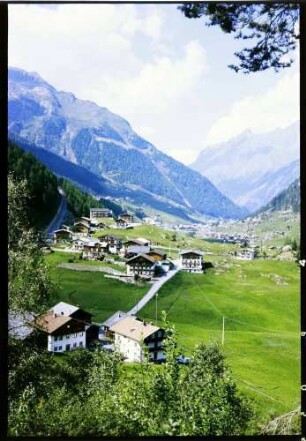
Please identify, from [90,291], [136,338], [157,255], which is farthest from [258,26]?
[136,338]

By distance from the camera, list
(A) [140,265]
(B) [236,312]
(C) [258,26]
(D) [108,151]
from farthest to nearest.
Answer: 1. (D) [108,151]
2. (A) [140,265]
3. (B) [236,312]
4. (C) [258,26]

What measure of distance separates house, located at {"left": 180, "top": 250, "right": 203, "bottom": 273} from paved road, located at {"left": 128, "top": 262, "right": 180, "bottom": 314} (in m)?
0.05

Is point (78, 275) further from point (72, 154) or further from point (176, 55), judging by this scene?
point (176, 55)

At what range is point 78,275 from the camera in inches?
144

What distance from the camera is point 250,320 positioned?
3.69m

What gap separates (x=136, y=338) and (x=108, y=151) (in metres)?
1.23

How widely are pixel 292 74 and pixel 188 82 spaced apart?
0.64 m

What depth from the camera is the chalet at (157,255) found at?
372 cm

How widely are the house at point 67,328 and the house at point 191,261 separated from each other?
656 mm

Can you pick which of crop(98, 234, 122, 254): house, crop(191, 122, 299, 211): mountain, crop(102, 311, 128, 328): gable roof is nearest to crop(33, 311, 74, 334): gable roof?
crop(102, 311, 128, 328): gable roof

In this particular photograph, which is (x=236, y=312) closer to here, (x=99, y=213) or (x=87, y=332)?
(x=87, y=332)

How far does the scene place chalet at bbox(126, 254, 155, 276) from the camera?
3.76 meters

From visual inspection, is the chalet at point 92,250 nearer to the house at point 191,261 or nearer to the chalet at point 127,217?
the chalet at point 127,217

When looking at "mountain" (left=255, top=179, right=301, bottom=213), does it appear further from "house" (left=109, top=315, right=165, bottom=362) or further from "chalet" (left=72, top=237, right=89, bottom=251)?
"chalet" (left=72, top=237, right=89, bottom=251)
